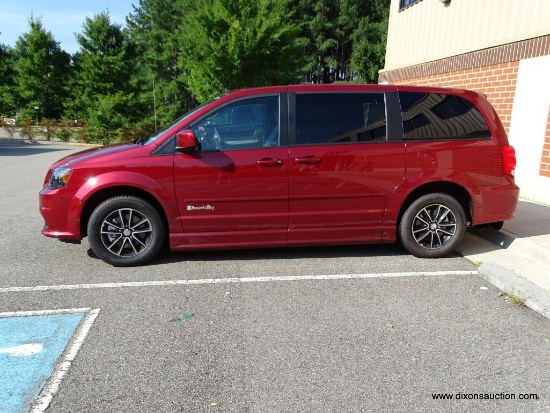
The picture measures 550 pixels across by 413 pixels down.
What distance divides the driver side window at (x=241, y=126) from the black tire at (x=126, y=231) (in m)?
0.90

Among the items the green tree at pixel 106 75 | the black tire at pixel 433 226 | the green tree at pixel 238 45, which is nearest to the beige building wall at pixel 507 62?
the black tire at pixel 433 226

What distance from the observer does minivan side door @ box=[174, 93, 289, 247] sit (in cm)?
419

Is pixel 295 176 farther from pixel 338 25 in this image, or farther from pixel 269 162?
pixel 338 25

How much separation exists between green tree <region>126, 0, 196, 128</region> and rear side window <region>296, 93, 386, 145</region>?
35.7 meters

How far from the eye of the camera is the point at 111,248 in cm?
432

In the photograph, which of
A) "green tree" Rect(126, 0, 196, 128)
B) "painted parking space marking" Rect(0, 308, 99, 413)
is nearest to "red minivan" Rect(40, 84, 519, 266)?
"painted parking space marking" Rect(0, 308, 99, 413)

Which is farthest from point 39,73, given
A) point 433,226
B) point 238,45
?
point 433,226

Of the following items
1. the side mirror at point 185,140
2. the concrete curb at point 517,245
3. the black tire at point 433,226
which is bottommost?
the concrete curb at point 517,245

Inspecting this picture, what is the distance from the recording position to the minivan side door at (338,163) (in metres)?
4.30

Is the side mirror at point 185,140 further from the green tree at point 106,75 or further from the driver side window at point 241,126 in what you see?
the green tree at point 106,75

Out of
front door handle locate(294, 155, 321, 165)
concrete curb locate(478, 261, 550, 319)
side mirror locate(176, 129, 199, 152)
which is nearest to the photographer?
concrete curb locate(478, 261, 550, 319)

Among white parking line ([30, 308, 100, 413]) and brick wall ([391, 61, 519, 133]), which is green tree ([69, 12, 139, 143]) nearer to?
brick wall ([391, 61, 519, 133])

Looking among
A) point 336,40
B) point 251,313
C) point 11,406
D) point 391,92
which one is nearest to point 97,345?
point 11,406

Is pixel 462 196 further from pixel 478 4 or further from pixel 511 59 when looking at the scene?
pixel 478 4
